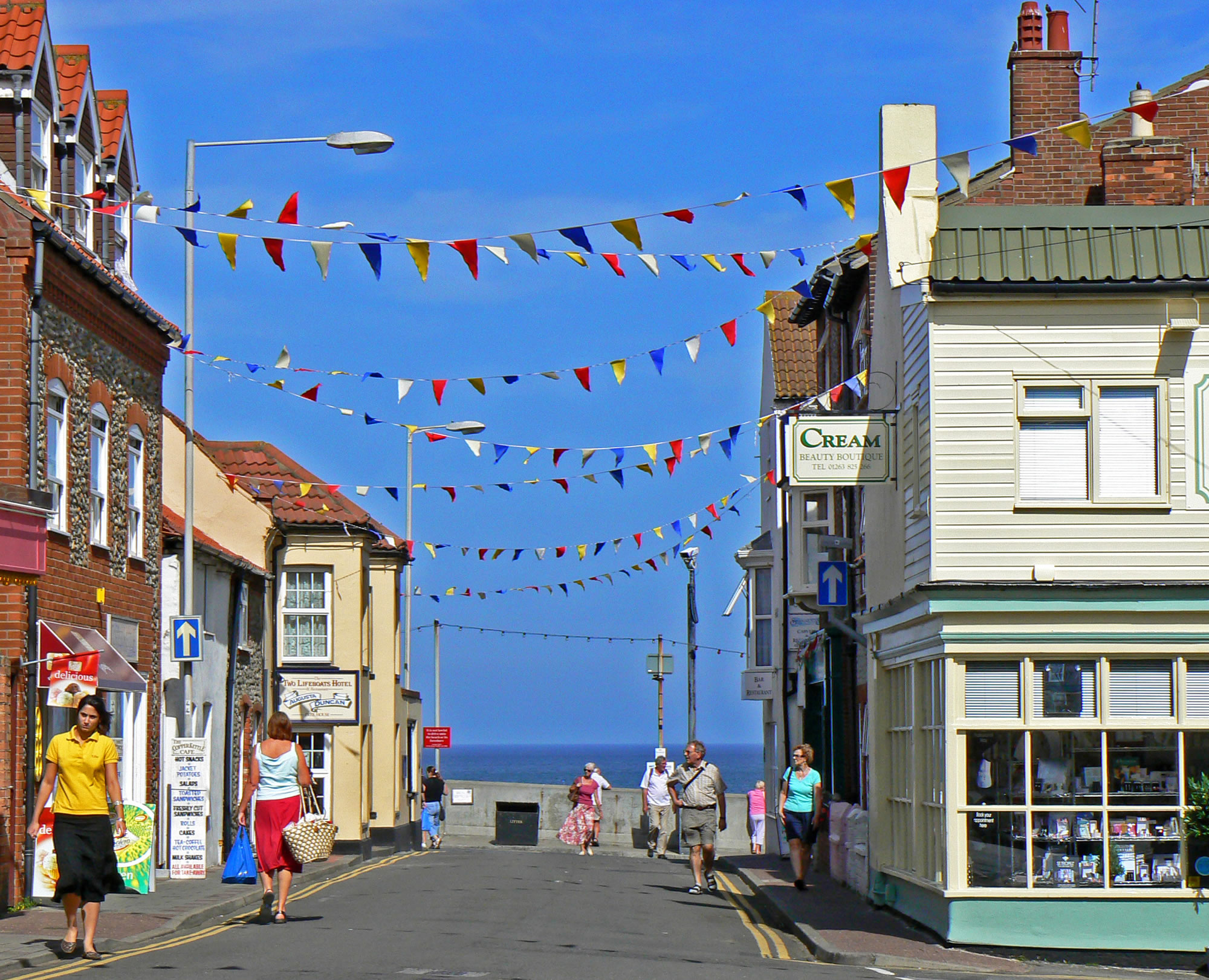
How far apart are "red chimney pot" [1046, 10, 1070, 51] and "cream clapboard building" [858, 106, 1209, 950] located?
21.9 feet

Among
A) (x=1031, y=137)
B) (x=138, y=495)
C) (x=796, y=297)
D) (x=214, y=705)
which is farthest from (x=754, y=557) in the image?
(x=1031, y=137)

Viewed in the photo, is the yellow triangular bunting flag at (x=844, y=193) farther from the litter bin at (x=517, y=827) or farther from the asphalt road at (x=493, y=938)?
the litter bin at (x=517, y=827)

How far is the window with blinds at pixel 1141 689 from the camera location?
1459 cm

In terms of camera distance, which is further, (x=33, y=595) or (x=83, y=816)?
(x=33, y=595)

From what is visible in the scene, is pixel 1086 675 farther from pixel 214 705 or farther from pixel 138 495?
pixel 214 705

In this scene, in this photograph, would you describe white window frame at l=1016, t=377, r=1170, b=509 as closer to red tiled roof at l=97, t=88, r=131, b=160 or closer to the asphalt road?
the asphalt road

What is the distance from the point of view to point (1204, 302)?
14.9 metres

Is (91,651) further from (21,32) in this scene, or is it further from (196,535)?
(196,535)

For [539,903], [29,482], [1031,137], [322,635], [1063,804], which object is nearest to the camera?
[1031,137]

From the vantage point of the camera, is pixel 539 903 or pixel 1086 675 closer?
pixel 1086 675

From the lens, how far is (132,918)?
15.5 m

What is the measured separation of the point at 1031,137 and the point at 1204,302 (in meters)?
2.58

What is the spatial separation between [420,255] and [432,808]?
27.7 m

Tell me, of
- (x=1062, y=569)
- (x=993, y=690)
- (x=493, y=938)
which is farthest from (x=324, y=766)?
(x=1062, y=569)
